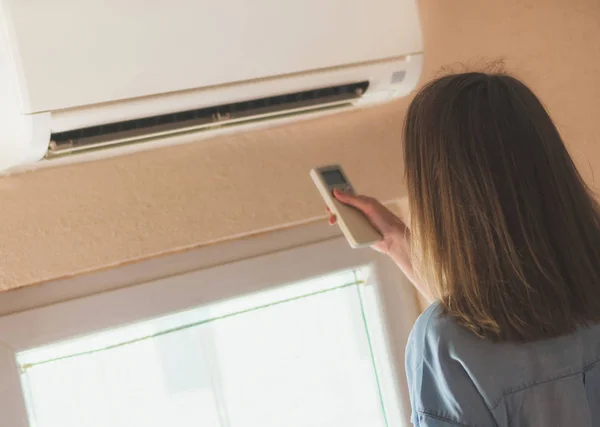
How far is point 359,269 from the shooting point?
138 centimetres

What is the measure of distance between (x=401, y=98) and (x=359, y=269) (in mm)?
331

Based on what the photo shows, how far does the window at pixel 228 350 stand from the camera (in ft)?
3.94

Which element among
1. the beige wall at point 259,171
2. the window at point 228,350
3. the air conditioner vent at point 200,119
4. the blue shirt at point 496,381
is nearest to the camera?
the blue shirt at point 496,381

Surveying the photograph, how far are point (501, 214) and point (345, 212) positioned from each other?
0.80ft

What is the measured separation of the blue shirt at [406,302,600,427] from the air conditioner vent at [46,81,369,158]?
1.26ft

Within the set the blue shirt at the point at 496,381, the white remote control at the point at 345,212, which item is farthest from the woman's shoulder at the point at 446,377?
the white remote control at the point at 345,212

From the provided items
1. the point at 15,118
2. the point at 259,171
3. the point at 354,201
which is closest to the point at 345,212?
the point at 354,201

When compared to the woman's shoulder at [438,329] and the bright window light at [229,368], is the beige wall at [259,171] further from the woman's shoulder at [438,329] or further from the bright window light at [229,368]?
the woman's shoulder at [438,329]

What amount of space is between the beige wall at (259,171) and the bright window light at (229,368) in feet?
0.62

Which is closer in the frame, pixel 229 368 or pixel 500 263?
pixel 500 263

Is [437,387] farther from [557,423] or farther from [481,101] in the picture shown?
[481,101]

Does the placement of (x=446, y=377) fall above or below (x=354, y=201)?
below

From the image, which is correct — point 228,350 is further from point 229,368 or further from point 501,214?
point 501,214

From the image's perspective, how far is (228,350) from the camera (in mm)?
1335
